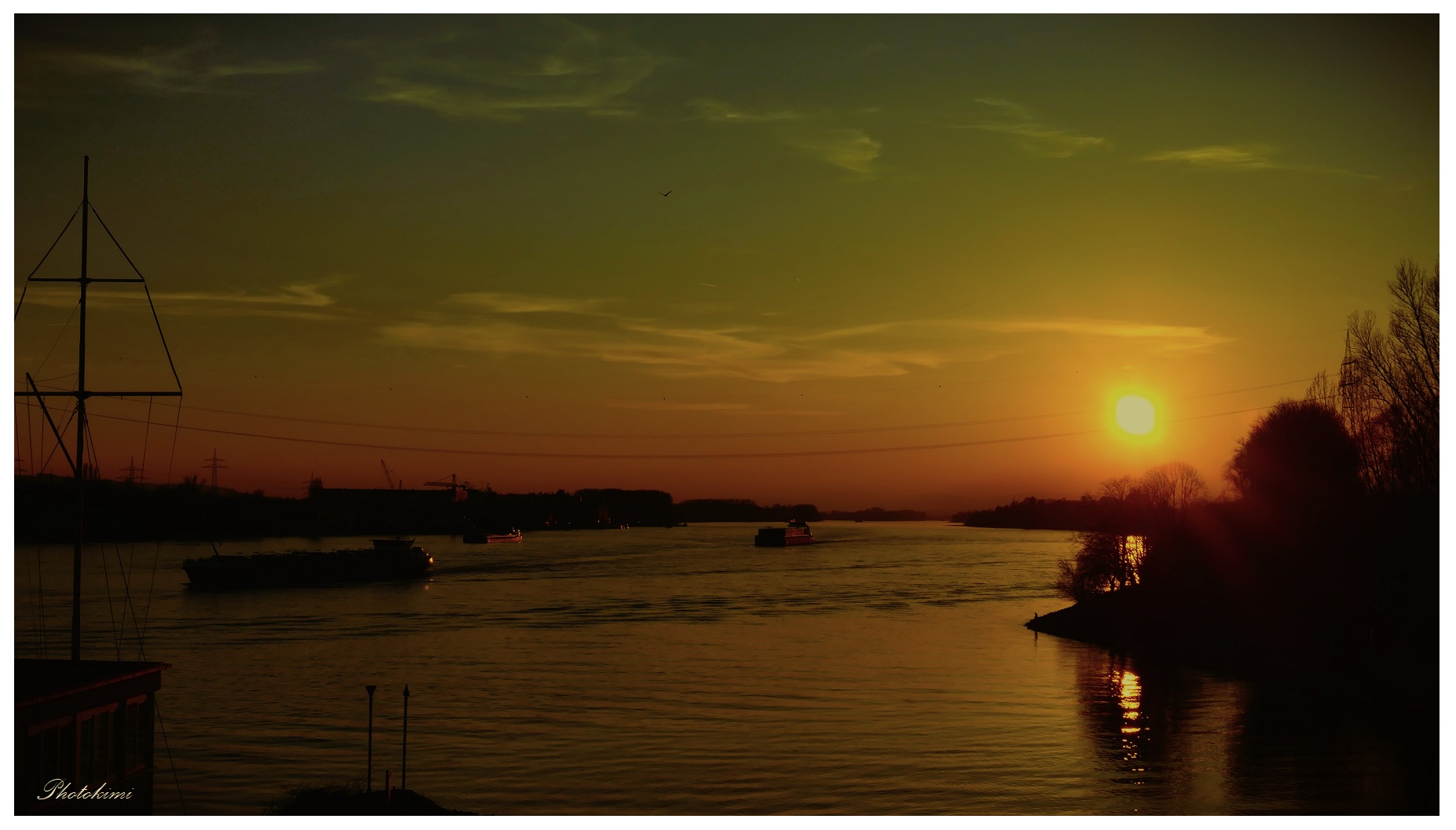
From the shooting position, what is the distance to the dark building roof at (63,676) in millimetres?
14031

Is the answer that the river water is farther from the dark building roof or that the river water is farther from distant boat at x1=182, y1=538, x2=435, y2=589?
the dark building roof

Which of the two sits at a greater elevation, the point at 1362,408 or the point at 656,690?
the point at 1362,408

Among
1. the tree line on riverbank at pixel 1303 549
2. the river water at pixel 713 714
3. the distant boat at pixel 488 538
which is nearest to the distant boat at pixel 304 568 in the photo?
the river water at pixel 713 714

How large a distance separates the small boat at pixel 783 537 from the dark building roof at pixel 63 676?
15620cm

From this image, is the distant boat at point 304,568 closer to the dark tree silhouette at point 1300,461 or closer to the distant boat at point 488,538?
the dark tree silhouette at point 1300,461

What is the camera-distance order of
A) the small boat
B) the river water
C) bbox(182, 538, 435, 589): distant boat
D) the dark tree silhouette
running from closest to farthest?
the river water → the dark tree silhouette → bbox(182, 538, 435, 589): distant boat → the small boat

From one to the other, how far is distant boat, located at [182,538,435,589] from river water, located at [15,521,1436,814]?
6.28 m

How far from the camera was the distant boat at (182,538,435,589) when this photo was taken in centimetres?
8425

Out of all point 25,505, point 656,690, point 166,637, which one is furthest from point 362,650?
point 25,505

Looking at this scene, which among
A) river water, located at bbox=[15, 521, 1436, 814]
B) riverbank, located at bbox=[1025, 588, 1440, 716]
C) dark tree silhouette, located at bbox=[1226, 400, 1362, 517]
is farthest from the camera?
dark tree silhouette, located at bbox=[1226, 400, 1362, 517]

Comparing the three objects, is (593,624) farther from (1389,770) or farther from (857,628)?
(1389,770)

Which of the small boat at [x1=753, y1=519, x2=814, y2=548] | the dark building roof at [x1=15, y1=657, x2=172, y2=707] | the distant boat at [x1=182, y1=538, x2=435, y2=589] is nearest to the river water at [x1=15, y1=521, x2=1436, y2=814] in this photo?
the distant boat at [x1=182, y1=538, x2=435, y2=589]

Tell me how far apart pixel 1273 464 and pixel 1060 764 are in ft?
113

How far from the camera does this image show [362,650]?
52438 millimetres
